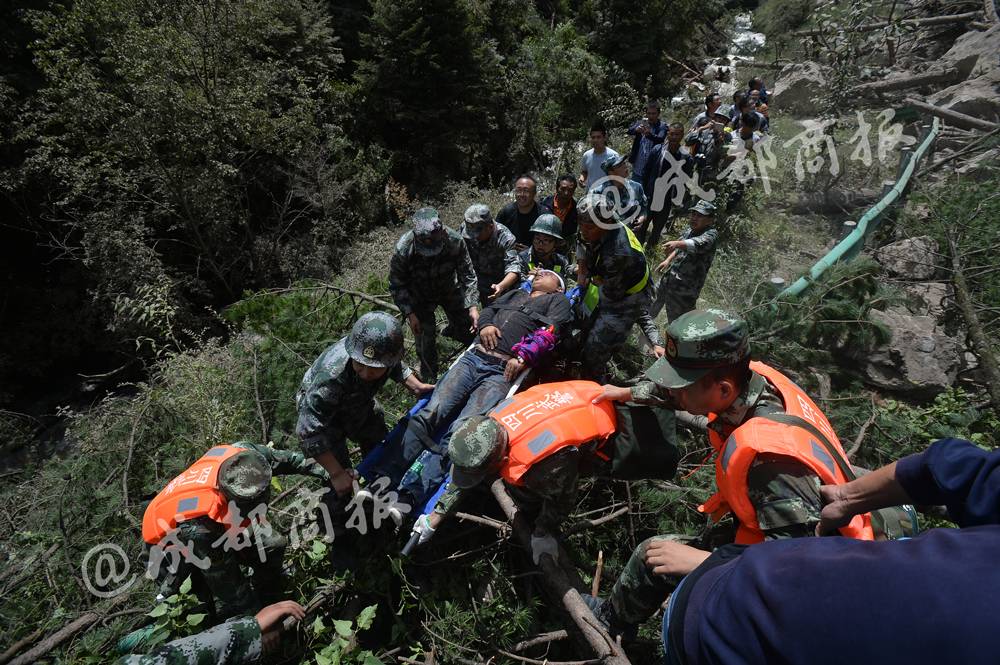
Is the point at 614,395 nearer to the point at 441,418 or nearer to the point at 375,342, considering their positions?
the point at 441,418

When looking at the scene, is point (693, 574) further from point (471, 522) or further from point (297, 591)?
point (297, 591)

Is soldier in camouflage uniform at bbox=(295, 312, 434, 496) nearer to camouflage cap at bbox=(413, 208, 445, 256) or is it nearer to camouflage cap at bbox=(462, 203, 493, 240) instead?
camouflage cap at bbox=(413, 208, 445, 256)

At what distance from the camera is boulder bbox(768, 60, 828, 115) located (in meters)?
10.2

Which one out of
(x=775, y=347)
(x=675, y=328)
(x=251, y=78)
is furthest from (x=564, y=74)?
(x=675, y=328)

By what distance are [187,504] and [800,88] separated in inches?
506

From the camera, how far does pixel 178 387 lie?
4.98 metres

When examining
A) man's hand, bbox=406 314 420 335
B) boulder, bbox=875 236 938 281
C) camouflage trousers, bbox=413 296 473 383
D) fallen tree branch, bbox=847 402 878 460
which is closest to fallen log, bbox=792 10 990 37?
boulder, bbox=875 236 938 281

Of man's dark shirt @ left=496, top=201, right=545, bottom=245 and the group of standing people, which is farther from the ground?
man's dark shirt @ left=496, top=201, right=545, bottom=245

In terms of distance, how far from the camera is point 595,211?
3686mm

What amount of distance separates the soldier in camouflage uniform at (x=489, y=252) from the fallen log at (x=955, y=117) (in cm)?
674

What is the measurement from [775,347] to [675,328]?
2732 mm

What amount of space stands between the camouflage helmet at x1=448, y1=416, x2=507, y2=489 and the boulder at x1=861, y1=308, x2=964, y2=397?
13.3 ft

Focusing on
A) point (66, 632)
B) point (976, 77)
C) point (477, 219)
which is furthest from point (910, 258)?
point (66, 632)

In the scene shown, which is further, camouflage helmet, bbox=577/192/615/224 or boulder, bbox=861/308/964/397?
boulder, bbox=861/308/964/397
